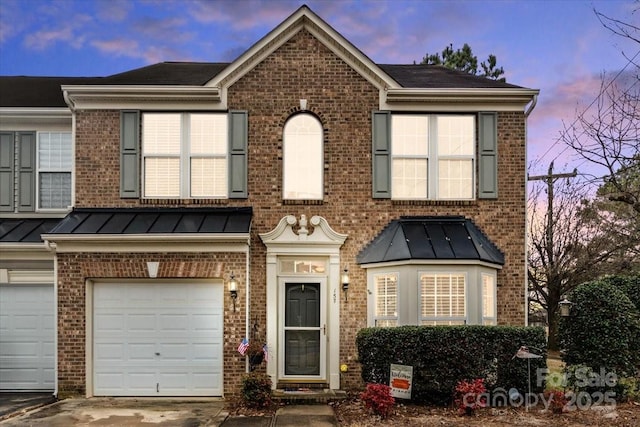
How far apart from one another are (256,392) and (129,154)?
5374mm

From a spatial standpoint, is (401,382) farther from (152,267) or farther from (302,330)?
(152,267)

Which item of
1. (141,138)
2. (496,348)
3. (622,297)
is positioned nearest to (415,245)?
(496,348)

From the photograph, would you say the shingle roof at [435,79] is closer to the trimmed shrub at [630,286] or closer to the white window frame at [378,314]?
the white window frame at [378,314]

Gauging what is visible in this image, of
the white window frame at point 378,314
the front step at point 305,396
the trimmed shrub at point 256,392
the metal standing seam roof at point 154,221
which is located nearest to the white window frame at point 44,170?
the metal standing seam roof at point 154,221

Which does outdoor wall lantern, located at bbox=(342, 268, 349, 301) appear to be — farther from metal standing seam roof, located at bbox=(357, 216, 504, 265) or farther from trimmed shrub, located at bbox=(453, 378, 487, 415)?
trimmed shrub, located at bbox=(453, 378, 487, 415)

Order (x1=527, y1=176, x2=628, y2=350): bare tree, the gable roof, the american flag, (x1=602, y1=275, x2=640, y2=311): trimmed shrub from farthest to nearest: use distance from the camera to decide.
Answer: (x1=527, y1=176, x2=628, y2=350): bare tree → the gable roof → (x1=602, y1=275, x2=640, y2=311): trimmed shrub → the american flag

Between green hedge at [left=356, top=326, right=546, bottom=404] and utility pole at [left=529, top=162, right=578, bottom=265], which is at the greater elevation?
utility pole at [left=529, top=162, right=578, bottom=265]

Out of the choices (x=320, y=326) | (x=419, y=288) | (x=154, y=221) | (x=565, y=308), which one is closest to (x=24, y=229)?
(x=154, y=221)

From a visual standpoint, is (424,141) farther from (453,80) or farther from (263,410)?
(263,410)

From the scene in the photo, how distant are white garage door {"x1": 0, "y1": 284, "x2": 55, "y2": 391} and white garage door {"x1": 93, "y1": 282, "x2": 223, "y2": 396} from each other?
4.90ft

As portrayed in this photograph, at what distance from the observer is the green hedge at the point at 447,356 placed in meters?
9.15

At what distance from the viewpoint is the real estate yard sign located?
906cm

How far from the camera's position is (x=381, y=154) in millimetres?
10852

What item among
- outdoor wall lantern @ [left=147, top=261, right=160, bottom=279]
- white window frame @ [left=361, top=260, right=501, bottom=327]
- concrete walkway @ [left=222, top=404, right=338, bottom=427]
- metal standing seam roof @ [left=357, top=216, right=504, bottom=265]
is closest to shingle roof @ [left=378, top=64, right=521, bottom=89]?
metal standing seam roof @ [left=357, top=216, right=504, bottom=265]
